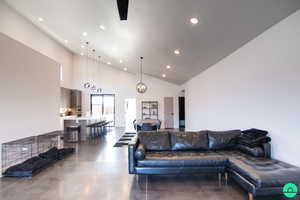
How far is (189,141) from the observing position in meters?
4.42

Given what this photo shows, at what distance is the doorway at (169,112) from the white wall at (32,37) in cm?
678

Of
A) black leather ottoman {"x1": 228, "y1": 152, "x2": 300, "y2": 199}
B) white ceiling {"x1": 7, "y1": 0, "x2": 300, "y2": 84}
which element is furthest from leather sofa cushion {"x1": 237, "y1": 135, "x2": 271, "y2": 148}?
white ceiling {"x1": 7, "y1": 0, "x2": 300, "y2": 84}

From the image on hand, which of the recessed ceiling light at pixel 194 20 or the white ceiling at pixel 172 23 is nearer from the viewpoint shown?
the white ceiling at pixel 172 23

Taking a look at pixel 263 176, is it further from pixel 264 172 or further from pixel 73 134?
pixel 73 134

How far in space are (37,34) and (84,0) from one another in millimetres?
6037

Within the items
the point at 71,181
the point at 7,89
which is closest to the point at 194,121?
the point at 71,181

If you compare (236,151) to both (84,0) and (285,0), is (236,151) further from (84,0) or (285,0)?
(84,0)

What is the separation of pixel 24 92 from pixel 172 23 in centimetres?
409

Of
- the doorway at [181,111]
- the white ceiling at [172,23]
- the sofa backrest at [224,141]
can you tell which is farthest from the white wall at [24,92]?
the doorway at [181,111]

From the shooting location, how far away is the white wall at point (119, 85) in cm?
1323

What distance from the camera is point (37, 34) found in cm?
923

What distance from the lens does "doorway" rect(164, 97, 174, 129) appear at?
13.1 metres

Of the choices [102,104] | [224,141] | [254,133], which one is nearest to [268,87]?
[254,133]

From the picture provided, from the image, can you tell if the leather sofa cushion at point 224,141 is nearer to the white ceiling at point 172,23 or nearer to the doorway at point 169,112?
the white ceiling at point 172,23
